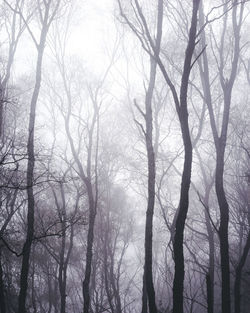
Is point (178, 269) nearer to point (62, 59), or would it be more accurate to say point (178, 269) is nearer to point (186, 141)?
point (186, 141)

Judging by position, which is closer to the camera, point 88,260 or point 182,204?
point 182,204

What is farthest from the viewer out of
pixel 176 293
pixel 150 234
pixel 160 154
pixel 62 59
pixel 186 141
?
pixel 62 59

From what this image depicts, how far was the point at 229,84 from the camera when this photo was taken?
7.82 meters

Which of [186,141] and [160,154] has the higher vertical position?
[160,154]

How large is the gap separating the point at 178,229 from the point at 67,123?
8893 mm

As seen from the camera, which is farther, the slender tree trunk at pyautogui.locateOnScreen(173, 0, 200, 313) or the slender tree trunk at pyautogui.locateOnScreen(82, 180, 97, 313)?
the slender tree trunk at pyautogui.locateOnScreen(82, 180, 97, 313)

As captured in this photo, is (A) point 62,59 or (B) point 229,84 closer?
(B) point 229,84

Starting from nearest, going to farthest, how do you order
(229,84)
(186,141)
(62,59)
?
(186,141), (229,84), (62,59)

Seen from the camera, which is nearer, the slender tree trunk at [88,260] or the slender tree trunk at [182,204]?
the slender tree trunk at [182,204]

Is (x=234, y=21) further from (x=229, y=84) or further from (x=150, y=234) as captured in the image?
(x=150, y=234)

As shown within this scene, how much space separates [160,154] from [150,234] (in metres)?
5.54

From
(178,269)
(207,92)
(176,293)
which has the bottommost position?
(176,293)

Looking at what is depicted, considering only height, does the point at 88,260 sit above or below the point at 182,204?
below

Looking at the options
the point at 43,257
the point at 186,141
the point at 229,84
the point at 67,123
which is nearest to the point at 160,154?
the point at 67,123
